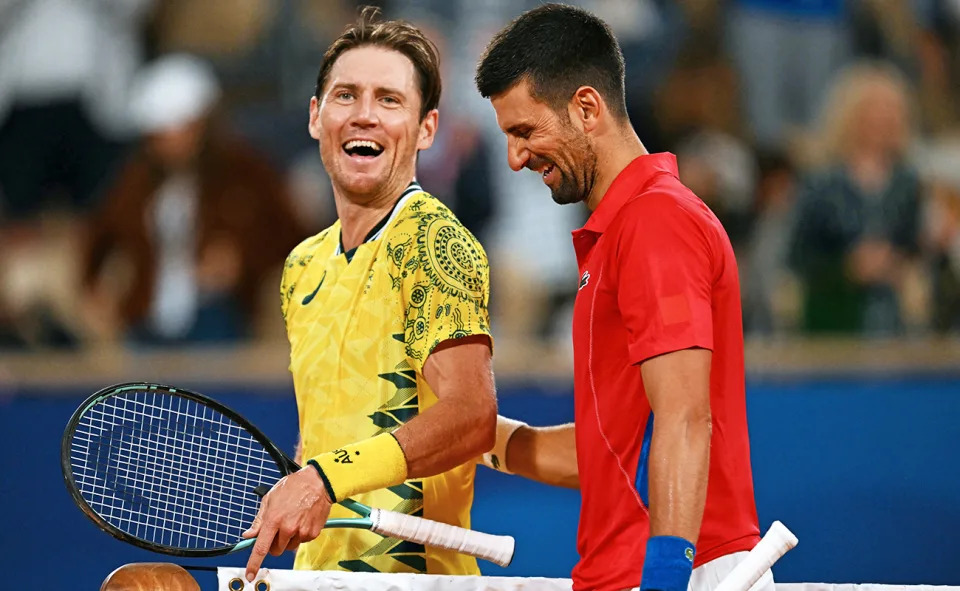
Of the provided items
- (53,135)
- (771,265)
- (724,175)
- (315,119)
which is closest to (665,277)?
(315,119)

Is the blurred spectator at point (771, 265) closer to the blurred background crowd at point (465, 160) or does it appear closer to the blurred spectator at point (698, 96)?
the blurred background crowd at point (465, 160)

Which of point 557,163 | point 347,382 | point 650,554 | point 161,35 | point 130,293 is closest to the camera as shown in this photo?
point 650,554

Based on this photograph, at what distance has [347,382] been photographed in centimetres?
328

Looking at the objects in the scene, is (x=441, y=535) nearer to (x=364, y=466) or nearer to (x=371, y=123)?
(x=364, y=466)

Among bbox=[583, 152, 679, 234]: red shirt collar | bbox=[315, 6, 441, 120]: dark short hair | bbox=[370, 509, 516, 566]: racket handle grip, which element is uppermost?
bbox=[315, 6, 441, 120]: dark short hair

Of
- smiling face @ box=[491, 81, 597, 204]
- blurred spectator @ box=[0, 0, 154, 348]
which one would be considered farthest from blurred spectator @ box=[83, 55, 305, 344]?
smiling face @ box=[491, 81, 597, 204]

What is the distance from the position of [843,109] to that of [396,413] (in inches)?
188

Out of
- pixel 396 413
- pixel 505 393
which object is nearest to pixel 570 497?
pixel 505 393

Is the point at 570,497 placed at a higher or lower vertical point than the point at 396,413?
lower

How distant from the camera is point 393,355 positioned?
10.6 feet

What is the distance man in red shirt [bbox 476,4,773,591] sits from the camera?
241 centimetres

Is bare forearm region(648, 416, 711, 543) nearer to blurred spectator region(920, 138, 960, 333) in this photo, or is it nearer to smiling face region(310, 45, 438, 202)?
smiling face region(310, 45, 438, 202)

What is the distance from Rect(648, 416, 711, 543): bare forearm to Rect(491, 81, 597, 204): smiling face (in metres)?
0.62

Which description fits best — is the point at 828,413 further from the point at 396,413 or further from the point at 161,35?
the point at 161,35
